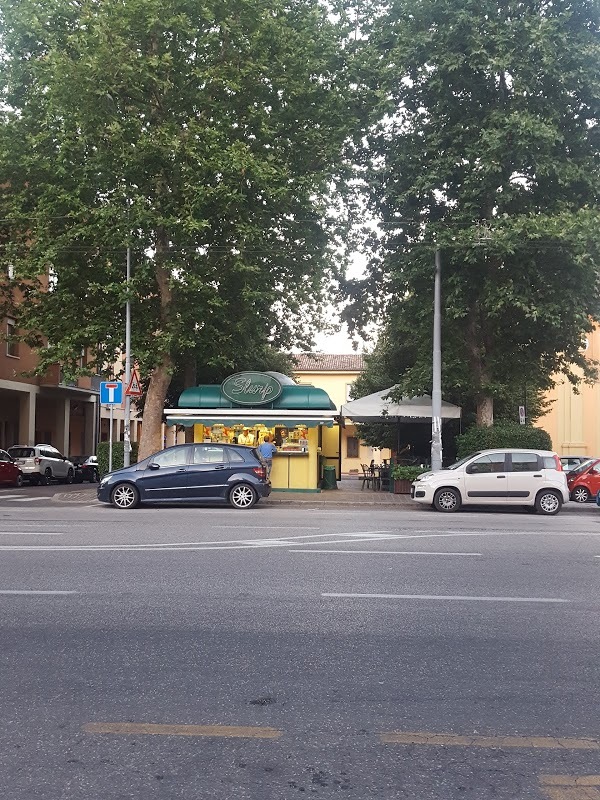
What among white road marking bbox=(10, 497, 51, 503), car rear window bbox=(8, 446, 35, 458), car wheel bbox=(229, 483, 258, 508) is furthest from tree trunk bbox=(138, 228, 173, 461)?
car rear window bbox=(8, 446, 35, 458)

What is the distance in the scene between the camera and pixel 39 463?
116 ft

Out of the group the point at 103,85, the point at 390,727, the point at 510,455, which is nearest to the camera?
the point at 390,727

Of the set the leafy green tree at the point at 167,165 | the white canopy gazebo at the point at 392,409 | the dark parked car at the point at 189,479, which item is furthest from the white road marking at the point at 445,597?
the white canopy gazebo at the point at 392,409

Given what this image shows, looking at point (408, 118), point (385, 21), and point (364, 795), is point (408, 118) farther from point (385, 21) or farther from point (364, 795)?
point (364, 795)

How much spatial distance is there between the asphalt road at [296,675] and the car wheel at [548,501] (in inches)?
417

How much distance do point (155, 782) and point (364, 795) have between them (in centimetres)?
92

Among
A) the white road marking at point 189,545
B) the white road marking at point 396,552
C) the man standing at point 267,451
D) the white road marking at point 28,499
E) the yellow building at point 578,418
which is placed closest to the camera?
the white road marking at point 396,552

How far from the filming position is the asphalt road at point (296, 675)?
396 cm

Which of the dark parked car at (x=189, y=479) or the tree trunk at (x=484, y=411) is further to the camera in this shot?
the tree trunk at (x=484, y=411)

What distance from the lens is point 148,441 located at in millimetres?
26750

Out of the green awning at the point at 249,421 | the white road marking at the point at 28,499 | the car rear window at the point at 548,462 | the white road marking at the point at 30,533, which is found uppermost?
the green awning at the point at 249,421

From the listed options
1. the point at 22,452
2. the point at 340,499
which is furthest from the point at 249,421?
the point at 22,452

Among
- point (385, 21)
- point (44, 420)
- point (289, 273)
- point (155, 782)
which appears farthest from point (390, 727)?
point (44, 420)

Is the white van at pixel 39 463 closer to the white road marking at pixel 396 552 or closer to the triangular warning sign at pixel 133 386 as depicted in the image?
the triangular warning sign at pixel 133 386
